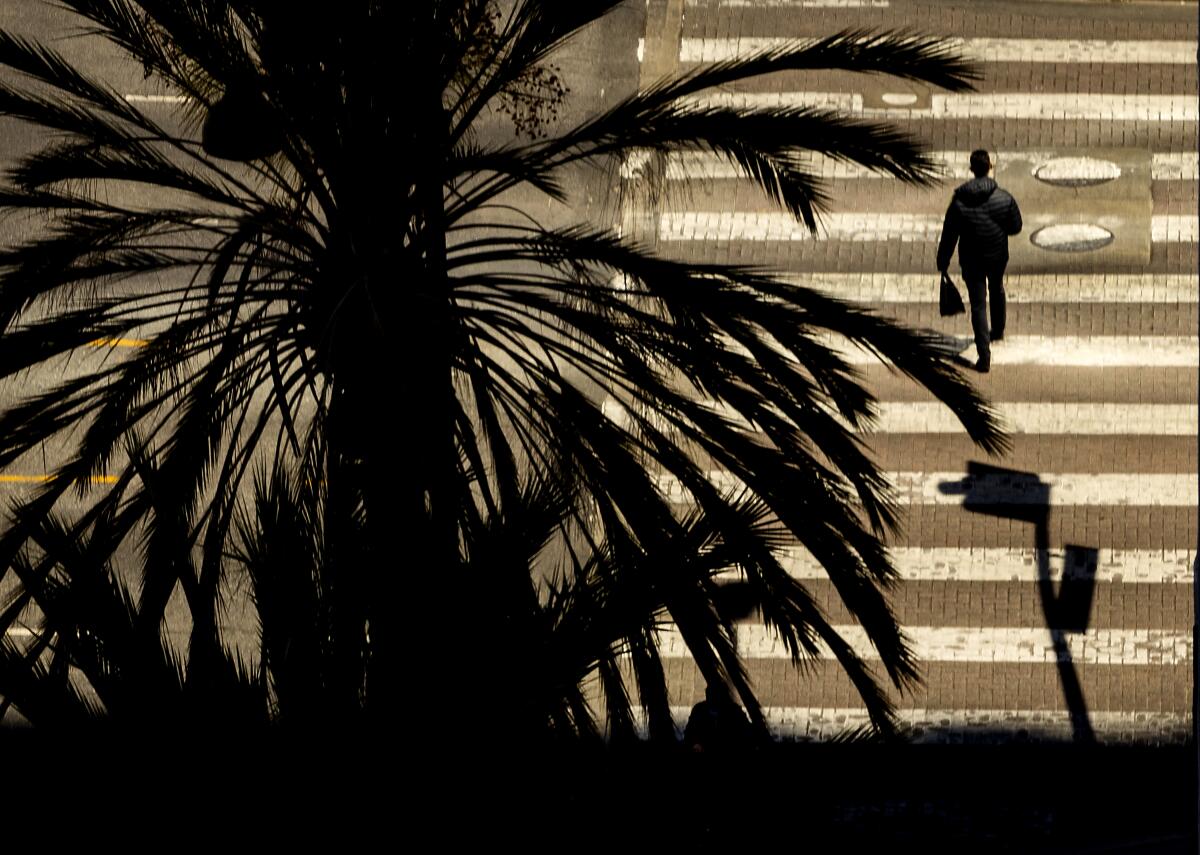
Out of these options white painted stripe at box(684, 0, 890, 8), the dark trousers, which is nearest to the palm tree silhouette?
the dark trousers

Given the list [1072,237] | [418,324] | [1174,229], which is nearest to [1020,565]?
[1072,237]

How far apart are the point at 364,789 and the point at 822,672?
690 centimetres

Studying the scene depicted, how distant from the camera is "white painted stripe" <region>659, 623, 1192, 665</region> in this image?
13.2 m

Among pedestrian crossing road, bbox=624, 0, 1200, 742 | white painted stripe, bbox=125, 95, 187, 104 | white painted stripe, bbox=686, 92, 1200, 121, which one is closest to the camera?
pedestrian crossing road, bbox=624, 0, 1200, 742

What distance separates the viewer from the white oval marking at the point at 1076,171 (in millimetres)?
16859

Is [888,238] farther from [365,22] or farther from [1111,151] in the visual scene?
[365,22]

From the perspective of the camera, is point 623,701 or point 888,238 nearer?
point 623,701

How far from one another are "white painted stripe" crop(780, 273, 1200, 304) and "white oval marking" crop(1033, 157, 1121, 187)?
3.94ft

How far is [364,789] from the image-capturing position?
23.1 feet

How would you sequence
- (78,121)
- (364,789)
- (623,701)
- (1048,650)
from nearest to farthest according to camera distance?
(364,789) → (623,701) → (78,121) → (1048,650)

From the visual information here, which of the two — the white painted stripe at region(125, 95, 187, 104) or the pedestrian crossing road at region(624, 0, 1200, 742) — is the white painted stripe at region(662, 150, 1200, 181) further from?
the white painted stripe at region(125, 95, 187, 104)

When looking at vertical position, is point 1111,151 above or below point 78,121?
above

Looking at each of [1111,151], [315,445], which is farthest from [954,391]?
[1111,151]

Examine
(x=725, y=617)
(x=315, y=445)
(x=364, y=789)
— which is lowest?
(x=364, y=789)
